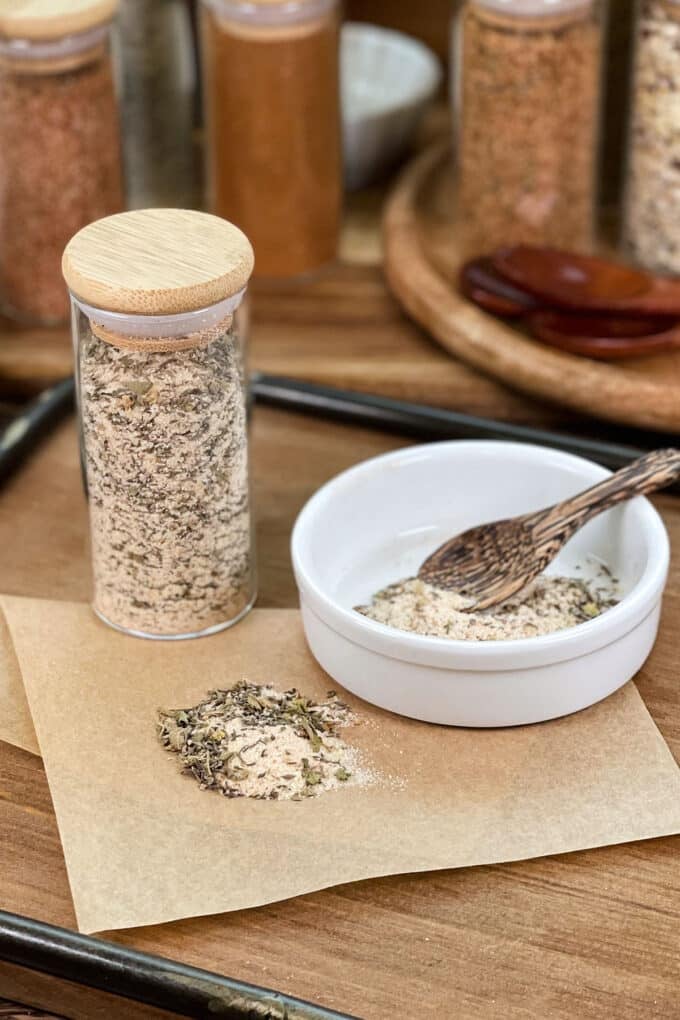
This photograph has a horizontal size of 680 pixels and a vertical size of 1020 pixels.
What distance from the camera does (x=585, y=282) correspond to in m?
0.98

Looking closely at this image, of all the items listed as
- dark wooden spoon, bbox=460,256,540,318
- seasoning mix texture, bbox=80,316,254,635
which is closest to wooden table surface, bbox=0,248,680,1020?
seasoning mix texture, bbox=80,316,254,635

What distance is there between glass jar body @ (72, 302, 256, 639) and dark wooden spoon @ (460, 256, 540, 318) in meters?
0.32

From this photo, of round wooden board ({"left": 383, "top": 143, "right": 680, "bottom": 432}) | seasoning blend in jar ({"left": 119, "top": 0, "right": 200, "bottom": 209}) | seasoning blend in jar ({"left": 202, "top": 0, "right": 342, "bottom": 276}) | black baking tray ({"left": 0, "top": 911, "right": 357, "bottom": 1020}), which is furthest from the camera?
seasoning blend in jar ({"left": 119, "top": 0, "right": 200, "bottom": 209})

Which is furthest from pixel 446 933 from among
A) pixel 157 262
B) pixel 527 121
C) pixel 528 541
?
pixel 527 121

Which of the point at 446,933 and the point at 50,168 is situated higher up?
the point at 50,168

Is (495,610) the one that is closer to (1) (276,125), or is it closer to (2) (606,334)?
(2) (606,334)

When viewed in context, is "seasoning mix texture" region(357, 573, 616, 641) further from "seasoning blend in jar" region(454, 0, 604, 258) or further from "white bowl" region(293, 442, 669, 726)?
"seasoning blend in jar" region(454, 0, 604, 258)

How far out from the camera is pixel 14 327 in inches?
42.3

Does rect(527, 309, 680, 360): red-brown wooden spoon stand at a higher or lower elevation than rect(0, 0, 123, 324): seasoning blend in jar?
lower

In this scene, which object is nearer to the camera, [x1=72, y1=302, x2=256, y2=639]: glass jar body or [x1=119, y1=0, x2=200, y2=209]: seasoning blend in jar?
[x1=72, y1=302, x2=256, y2=639]: glass jar body

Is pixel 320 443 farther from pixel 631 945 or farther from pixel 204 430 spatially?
pixel 631 945

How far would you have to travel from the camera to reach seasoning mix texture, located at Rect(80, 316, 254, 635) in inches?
26.7

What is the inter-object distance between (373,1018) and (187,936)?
0.09 metres

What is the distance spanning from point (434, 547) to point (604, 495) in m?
0.11
